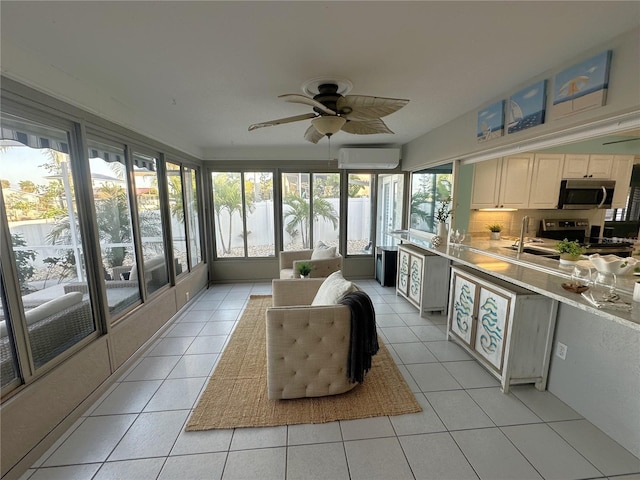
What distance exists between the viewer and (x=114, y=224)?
2537 millimetres

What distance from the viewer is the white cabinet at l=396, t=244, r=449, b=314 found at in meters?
3.39

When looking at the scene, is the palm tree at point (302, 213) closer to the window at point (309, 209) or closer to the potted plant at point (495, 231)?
the window at point (309, 209)

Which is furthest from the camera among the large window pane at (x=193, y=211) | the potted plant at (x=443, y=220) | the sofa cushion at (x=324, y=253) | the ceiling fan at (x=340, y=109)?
the large window pane at (x=193, y=211)

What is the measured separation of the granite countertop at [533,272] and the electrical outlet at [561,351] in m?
0.52

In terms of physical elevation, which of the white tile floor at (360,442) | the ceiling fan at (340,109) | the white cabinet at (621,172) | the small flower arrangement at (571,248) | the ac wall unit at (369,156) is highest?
the ac wall unit at (369,156)

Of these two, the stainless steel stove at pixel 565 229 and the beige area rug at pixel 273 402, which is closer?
the beige area rug at pixel 273 402

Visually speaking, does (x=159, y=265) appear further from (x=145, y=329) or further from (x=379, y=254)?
(x=379, y=254)

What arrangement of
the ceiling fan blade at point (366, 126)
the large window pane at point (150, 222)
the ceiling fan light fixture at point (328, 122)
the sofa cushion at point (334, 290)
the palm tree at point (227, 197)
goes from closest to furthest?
the ceiling fan light fixture at point (328, 122)
the sofa cushion at point (334, 290)
the ceiling fan blade at point (366, 126)
the large window pane at point (150, 222)
the palm tree at point (227, 197)

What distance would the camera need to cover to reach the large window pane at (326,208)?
5023mm

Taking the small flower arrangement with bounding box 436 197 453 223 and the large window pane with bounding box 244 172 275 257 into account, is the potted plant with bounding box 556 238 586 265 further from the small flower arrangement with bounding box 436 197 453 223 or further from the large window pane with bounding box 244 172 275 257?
the large window pane with bounding box 244 172 275 257

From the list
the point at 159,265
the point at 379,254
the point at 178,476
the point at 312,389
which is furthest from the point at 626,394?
the point at 159,265

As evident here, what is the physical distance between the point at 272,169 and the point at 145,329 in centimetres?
323

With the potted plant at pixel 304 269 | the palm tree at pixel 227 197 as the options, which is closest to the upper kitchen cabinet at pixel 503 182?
the potted plant at pixel 304 269

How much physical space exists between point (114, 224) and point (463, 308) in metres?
3.56
